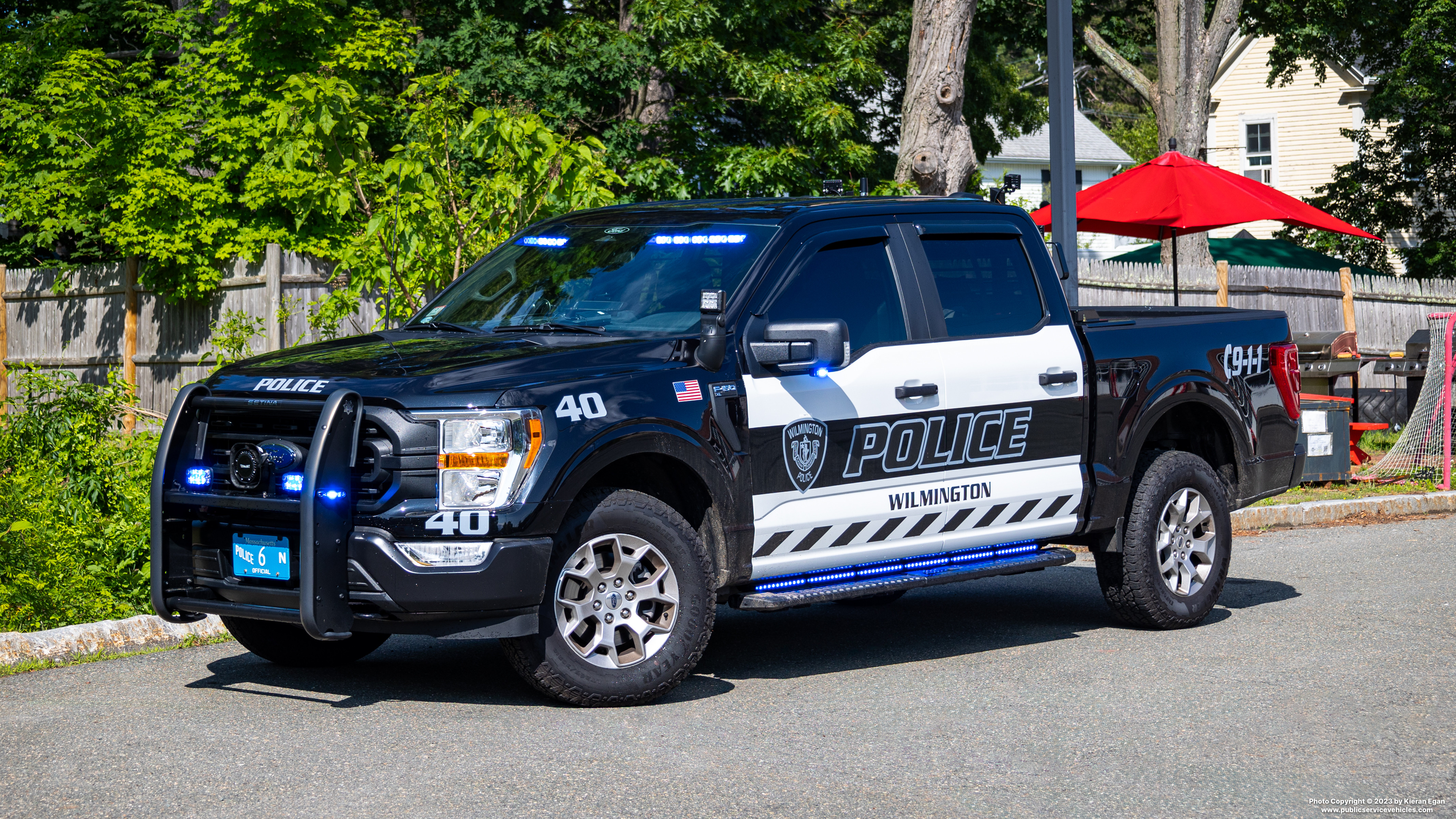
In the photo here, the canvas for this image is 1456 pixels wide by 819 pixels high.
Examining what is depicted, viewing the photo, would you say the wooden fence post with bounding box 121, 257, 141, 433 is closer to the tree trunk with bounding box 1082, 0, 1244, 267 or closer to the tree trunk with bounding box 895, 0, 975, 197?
the tree trunk with bounding box 895, 0, 975, 197

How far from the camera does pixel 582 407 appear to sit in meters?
6.21

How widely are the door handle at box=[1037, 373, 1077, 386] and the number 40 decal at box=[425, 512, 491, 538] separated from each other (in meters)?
2.99

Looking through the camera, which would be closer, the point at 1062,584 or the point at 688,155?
the point at 1062,584

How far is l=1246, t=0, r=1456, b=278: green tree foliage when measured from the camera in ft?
90.8

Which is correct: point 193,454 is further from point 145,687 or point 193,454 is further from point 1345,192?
point 1345,192

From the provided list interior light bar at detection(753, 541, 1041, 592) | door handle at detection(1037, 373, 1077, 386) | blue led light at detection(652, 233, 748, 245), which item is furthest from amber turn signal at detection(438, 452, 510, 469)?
door handle at detection(1037, 373, 1077, 386)

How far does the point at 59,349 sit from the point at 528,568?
13.9 m

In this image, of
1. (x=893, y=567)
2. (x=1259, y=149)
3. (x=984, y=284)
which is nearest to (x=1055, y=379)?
(x=984, y=284)

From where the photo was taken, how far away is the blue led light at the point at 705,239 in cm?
723

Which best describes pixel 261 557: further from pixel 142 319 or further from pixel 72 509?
pixel 142 319

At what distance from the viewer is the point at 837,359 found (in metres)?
6.71

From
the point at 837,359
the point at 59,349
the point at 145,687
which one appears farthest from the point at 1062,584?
the point at 59,349

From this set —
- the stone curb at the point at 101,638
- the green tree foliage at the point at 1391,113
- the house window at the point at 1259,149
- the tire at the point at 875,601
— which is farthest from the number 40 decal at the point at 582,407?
the house window at the point at 1259,149

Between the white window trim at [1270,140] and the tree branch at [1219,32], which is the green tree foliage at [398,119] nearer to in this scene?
the tree branch at [1219,32]
